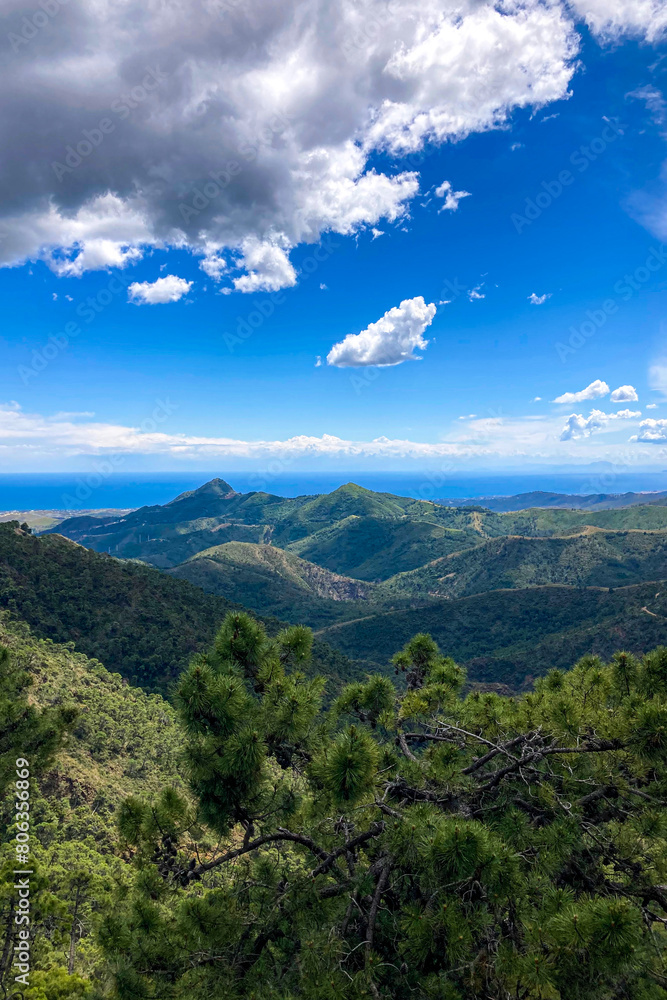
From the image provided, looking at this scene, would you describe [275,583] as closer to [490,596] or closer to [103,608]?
[490,596]

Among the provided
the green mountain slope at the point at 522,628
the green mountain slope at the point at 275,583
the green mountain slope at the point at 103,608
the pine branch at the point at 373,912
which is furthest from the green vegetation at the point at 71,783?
the green mountain slope at the point at 275,583

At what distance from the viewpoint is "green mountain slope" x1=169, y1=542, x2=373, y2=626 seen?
139 meters

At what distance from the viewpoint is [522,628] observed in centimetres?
10619

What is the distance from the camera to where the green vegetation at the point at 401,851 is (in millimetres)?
3398

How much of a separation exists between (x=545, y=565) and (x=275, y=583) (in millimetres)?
92995

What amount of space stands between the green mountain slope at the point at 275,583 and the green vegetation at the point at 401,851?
116932mm

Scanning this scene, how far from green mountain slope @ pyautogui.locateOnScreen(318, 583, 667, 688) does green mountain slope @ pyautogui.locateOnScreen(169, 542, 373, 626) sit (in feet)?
66.9

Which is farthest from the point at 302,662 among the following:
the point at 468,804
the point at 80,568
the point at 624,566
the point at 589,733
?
the point at 624,566

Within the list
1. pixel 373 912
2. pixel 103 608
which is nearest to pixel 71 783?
pixel 373 912

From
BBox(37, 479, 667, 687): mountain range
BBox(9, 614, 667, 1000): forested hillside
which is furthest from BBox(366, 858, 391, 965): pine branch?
BBox(37, 479, 667, 687): mountain range

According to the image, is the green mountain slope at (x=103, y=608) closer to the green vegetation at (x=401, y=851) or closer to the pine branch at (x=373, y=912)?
the green vegetation at (x=401, y=851)

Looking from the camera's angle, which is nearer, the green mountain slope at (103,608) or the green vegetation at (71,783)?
the green vegetation at (71,783)

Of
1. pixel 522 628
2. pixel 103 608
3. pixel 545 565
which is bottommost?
pixel 522 628

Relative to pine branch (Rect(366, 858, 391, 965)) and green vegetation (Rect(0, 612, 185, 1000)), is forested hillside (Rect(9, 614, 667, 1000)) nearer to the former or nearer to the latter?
pine branch (Rect(366, 858, 391, 965))
